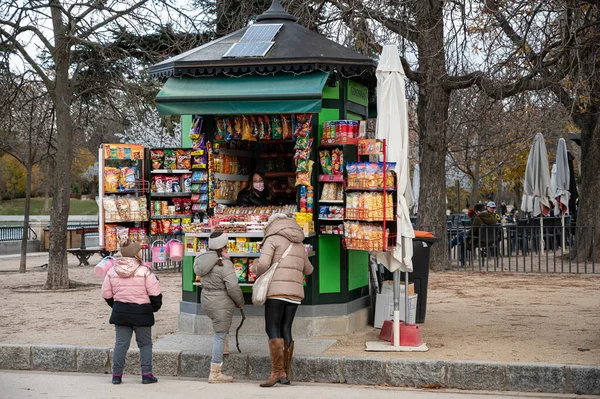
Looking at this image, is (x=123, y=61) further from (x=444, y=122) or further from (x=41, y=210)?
(x=41, y=210)

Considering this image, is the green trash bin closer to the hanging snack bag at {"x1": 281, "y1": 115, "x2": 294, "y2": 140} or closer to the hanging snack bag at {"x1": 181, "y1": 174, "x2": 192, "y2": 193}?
the hanging snack bag at {"x1": 281, "y1": 115, "x2": 294, "y2": 140}

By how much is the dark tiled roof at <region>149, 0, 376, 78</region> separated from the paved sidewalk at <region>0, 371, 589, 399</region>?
3989 mm

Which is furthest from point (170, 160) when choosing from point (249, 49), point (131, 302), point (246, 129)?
point (131, 302)

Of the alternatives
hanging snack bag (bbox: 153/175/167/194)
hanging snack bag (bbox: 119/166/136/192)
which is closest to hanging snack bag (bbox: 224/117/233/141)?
hanging snack bag (bbox: 153/175/167/194)

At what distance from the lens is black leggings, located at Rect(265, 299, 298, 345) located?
896 cm

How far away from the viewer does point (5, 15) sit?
16.6 m

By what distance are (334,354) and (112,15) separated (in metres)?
10.1

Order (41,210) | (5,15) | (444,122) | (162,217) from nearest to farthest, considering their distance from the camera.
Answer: (162,217)
(5,15)
(444,122)
(41,210)

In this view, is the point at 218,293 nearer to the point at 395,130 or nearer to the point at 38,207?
the point at 395,130

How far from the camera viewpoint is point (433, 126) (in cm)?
1986

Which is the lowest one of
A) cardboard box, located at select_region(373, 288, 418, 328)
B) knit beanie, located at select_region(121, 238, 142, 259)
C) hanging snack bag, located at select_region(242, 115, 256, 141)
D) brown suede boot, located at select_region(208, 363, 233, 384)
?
brown suede boot, located at select_region(208, 363, 233, 384)

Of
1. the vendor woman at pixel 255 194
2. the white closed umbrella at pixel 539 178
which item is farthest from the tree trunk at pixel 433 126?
the vendor woman at pixel 255 194

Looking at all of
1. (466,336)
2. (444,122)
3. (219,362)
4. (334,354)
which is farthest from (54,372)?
(444,122)

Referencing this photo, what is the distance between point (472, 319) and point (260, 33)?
5.17m
